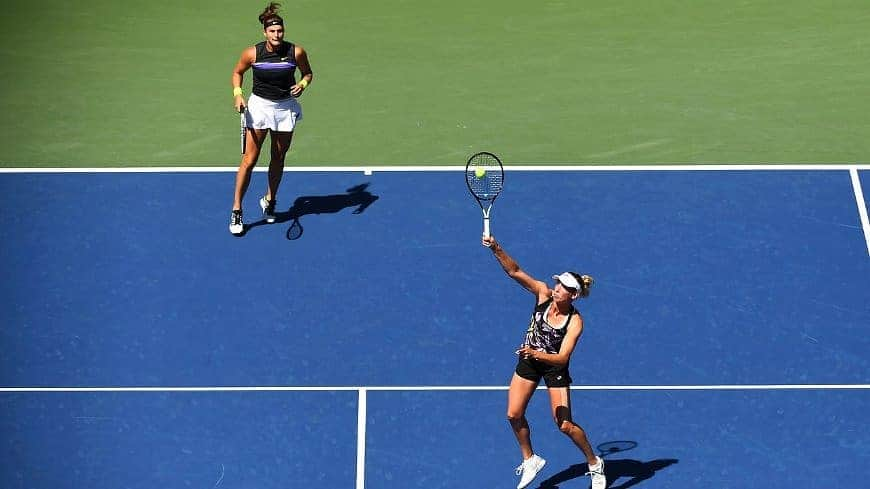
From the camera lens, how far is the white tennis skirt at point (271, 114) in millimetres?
15773

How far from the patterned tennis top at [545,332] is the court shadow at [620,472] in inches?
52.6

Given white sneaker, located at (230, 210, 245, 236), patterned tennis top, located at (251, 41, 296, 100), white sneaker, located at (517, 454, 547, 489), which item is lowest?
white sneaker, located at (517, 454, 547, 489)

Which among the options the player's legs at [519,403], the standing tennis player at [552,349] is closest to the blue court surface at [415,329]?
the player's legs at [519,403]

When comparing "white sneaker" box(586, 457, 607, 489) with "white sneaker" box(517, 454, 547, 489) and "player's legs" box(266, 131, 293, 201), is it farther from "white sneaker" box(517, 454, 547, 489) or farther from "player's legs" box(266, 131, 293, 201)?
"player's legs" box(266, 131, 293, 201)

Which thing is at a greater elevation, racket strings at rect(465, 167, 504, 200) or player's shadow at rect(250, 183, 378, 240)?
racket strings at rect(465, 167, 504, 200)

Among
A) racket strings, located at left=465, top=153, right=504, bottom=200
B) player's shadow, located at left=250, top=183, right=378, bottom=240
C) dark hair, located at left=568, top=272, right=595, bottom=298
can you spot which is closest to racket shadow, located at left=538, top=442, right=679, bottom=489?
dark hair, located at left=568, top=272, right=595, bottom=298

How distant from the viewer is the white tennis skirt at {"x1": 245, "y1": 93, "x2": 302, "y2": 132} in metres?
15.8

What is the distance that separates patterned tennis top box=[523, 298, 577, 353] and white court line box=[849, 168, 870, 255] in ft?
15.9

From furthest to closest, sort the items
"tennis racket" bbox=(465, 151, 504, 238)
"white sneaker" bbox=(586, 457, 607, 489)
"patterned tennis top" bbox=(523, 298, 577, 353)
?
"tennis racket" bbox=(465, 151, 504, 238) → "white sneaker" bbox=(586, 457, 607, 489) → "patterned tennis top" bbox=(523, 298, 577, 353)

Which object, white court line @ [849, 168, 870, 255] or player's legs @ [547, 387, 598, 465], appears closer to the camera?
player's legs @ [547, 387, 598, 465]

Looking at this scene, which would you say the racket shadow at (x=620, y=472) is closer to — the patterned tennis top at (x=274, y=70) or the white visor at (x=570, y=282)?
the white visor at (x=570, y=282)

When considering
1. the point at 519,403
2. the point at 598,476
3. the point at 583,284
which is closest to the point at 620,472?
the point at 598,476

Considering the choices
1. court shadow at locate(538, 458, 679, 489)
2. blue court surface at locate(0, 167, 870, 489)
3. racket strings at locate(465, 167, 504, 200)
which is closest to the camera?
court shadow at locate(538, 458, 679, 489)

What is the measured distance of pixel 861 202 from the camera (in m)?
16.7
